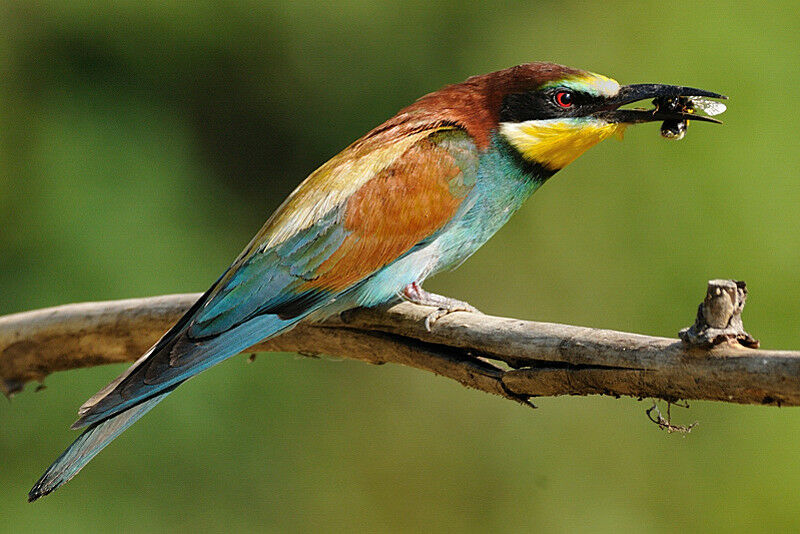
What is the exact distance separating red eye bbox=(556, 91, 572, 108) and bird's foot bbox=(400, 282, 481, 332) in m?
0.41

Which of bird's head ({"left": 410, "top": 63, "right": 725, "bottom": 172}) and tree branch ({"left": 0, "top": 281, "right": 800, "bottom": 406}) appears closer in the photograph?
tree branch ({"left": 0, "top": 281, "right": 800, "bottom": 406})

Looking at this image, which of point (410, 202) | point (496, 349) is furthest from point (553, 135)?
point (496, 349)

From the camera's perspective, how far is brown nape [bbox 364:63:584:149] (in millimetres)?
1783

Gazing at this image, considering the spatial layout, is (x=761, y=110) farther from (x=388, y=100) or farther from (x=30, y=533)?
(x=30, y=533)

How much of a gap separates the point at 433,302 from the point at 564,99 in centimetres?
44

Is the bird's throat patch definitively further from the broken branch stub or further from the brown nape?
the broken branch stub

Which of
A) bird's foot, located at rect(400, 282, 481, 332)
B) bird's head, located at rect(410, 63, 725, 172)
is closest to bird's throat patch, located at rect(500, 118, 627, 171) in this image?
bird's head, located at rect(410, 63, 725, 172)

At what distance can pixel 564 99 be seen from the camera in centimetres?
177

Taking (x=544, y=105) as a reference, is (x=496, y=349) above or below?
below

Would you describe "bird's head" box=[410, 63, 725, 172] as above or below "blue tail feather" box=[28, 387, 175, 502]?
above

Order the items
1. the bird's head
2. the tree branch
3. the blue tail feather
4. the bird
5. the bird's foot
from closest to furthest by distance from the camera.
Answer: the tree branch < the blue tail feather < the bird's foot < the bird < the bird's head

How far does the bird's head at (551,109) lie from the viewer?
173 centimetres

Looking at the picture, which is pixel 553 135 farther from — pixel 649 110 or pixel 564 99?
pixel 649 110

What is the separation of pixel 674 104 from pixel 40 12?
7.52ft
